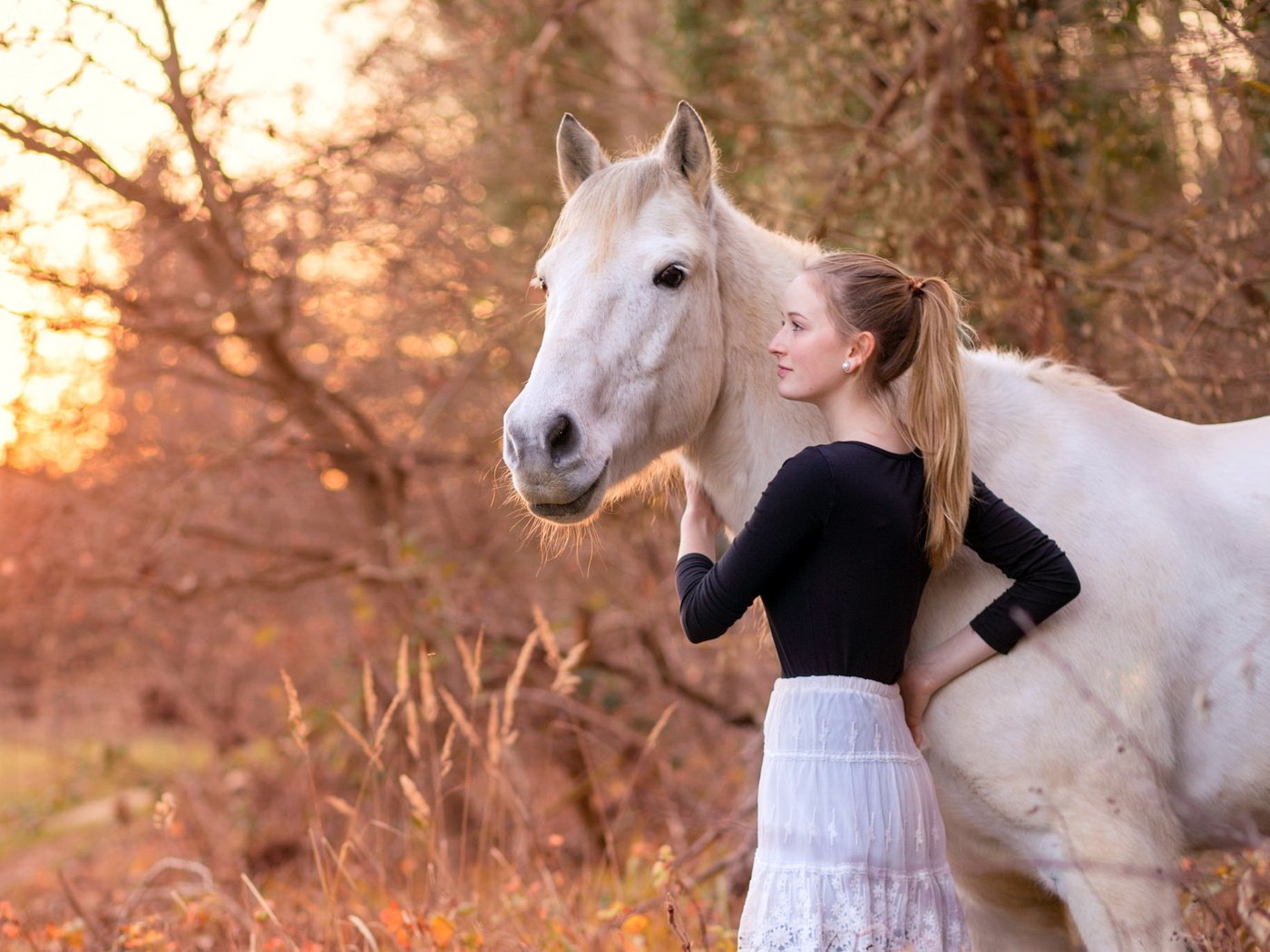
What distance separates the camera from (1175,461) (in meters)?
2.55

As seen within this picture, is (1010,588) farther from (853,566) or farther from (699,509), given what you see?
(699,509)

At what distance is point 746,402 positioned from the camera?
2592 mm

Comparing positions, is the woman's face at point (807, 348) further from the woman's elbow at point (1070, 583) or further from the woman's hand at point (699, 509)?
the woman's elbow at point (1070, 583)

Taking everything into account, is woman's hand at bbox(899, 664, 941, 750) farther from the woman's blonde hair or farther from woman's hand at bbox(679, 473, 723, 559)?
woman's hand at bbox(679, 473, 723, 559)

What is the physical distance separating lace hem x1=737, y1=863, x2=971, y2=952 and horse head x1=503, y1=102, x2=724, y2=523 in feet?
2.71

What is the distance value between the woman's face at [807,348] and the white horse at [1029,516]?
236mm

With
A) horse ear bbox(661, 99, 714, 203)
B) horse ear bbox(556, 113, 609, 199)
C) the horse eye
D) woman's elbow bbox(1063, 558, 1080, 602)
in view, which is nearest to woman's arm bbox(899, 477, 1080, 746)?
woman's elbow bbox(1063, 558, 1080, 602)

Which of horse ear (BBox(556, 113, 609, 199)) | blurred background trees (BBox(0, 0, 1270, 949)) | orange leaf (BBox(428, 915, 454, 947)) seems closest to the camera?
horse ear (BBox(556, 113, 609, 199))

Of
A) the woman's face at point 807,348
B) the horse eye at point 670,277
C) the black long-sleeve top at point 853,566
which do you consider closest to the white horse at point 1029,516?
the horse eye at point 670,277

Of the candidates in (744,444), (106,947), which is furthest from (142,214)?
(744,444)

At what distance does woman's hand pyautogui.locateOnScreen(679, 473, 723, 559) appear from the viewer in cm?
253

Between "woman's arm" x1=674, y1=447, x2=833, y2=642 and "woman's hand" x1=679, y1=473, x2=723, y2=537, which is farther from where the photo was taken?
"woman's hand" x1=679, y1=473, x2=723, y2=537

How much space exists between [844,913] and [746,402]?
1.10m

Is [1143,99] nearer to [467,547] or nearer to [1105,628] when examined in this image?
[1105,628]
